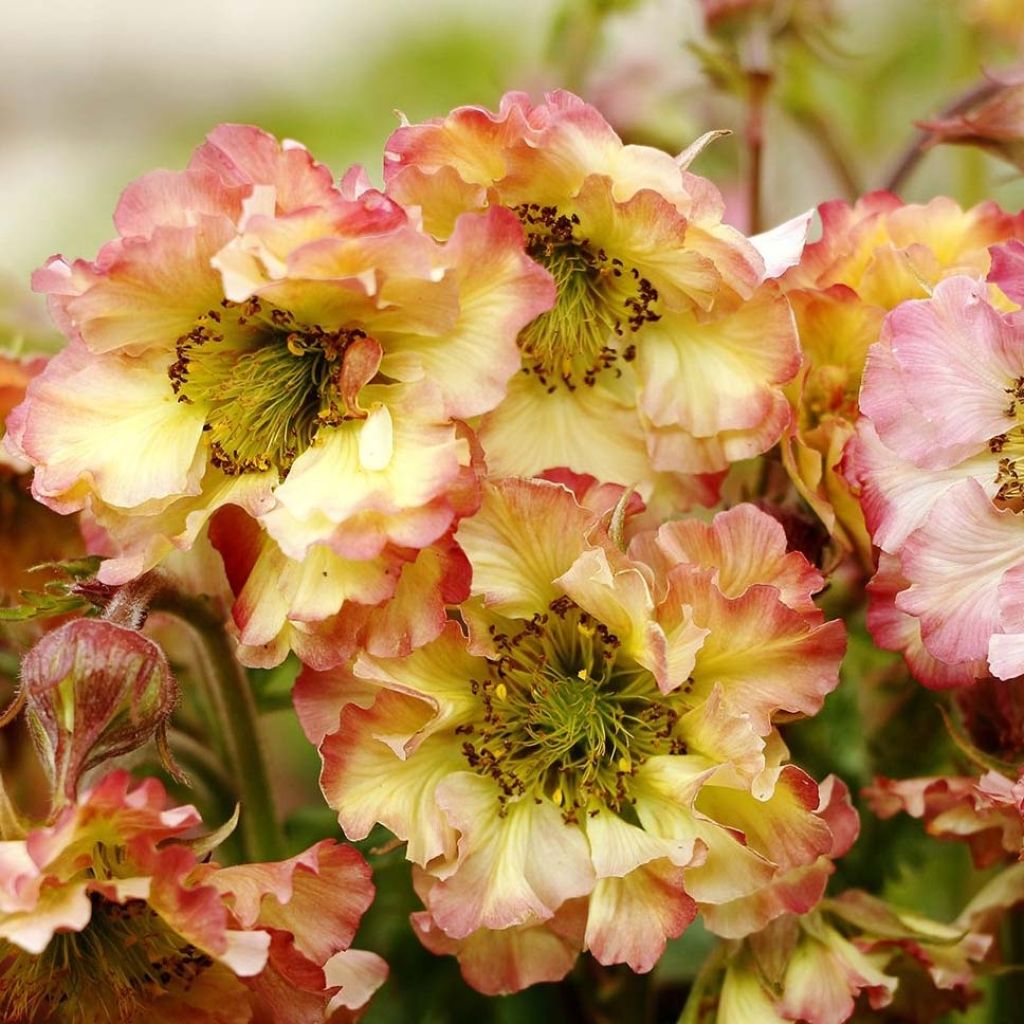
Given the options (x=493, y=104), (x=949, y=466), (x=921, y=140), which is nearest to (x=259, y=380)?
(x=949, y=466)

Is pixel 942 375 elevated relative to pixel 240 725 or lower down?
elevated

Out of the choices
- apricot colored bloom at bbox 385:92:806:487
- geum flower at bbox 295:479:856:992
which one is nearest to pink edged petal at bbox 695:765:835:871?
geum flower at bbox 295:479:856:992

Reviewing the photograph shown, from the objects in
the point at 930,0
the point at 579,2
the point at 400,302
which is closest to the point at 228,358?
the point at 400,302

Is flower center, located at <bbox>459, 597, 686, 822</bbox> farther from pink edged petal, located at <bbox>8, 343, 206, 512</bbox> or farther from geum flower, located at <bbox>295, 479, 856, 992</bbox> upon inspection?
pink edged petal, located at <bbox>8, 343, 206, 512</bbox>

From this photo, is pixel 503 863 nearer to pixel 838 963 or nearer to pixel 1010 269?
pixel 838 963

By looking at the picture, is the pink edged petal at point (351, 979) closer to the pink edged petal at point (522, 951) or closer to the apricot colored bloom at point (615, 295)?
the pink edged petal at point (522, 951)

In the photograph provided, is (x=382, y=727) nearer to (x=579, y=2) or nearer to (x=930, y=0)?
(x=579, y=2)
